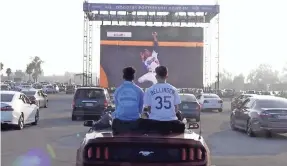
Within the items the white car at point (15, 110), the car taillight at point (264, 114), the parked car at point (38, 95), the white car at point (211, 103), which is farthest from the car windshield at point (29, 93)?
the car taillight at point (264, 114)

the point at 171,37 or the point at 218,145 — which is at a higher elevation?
the point at 171,37

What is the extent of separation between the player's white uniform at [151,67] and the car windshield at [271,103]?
28.7 meters

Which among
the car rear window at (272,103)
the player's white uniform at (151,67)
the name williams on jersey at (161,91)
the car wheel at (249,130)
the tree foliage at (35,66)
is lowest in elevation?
the car wheel at (249,130)

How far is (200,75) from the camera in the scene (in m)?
51.8

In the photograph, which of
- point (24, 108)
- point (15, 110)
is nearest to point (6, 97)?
point (15, 110)

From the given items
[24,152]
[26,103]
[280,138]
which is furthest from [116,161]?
[26,103]

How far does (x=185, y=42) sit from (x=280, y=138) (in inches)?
1322

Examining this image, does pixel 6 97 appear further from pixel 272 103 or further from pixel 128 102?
pixel 128 102

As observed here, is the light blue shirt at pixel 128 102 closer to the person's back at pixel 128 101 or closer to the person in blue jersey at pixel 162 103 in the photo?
the person's back at pixel 128 101

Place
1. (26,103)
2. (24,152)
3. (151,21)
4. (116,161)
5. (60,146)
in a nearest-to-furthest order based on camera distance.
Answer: (116,161), (24,152), (60,146), (26,103), (151,21)

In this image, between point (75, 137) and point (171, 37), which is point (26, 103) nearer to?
point (75, 137)

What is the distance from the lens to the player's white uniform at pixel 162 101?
7.46 m

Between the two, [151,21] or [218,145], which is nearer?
[218,145]

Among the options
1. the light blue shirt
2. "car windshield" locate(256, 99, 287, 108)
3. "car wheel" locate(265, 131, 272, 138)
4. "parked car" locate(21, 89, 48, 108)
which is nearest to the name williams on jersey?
the light blue shirt
